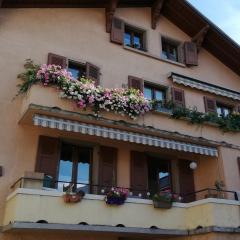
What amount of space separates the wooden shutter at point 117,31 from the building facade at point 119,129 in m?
0.05

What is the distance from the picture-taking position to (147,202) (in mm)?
12445

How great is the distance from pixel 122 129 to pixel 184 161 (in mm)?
3565

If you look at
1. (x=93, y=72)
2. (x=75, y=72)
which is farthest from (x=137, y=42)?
(x=75, y=72)

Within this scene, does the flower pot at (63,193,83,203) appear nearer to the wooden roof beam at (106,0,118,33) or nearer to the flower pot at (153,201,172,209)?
the flower pot at (153,201,172,209)

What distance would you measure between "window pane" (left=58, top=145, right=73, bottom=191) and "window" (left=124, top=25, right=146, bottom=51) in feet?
21.2

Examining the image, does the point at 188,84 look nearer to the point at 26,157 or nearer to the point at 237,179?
the point at 237,179

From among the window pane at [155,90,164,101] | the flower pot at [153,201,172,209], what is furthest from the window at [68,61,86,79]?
the flower pot at [153,201,172,209]

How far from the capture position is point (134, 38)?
18.1m

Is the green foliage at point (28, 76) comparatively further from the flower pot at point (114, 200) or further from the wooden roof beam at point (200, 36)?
the wooden roof beam at point (200, 36)

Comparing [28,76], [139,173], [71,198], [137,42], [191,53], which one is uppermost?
[137,42]

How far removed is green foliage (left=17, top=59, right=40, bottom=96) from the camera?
1255 centimetres

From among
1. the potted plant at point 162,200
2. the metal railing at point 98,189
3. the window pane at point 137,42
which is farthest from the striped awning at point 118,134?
the window pane at point 137,42

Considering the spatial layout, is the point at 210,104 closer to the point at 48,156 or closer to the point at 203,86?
the point at 203,86

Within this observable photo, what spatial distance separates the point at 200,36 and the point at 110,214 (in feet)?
35.9
